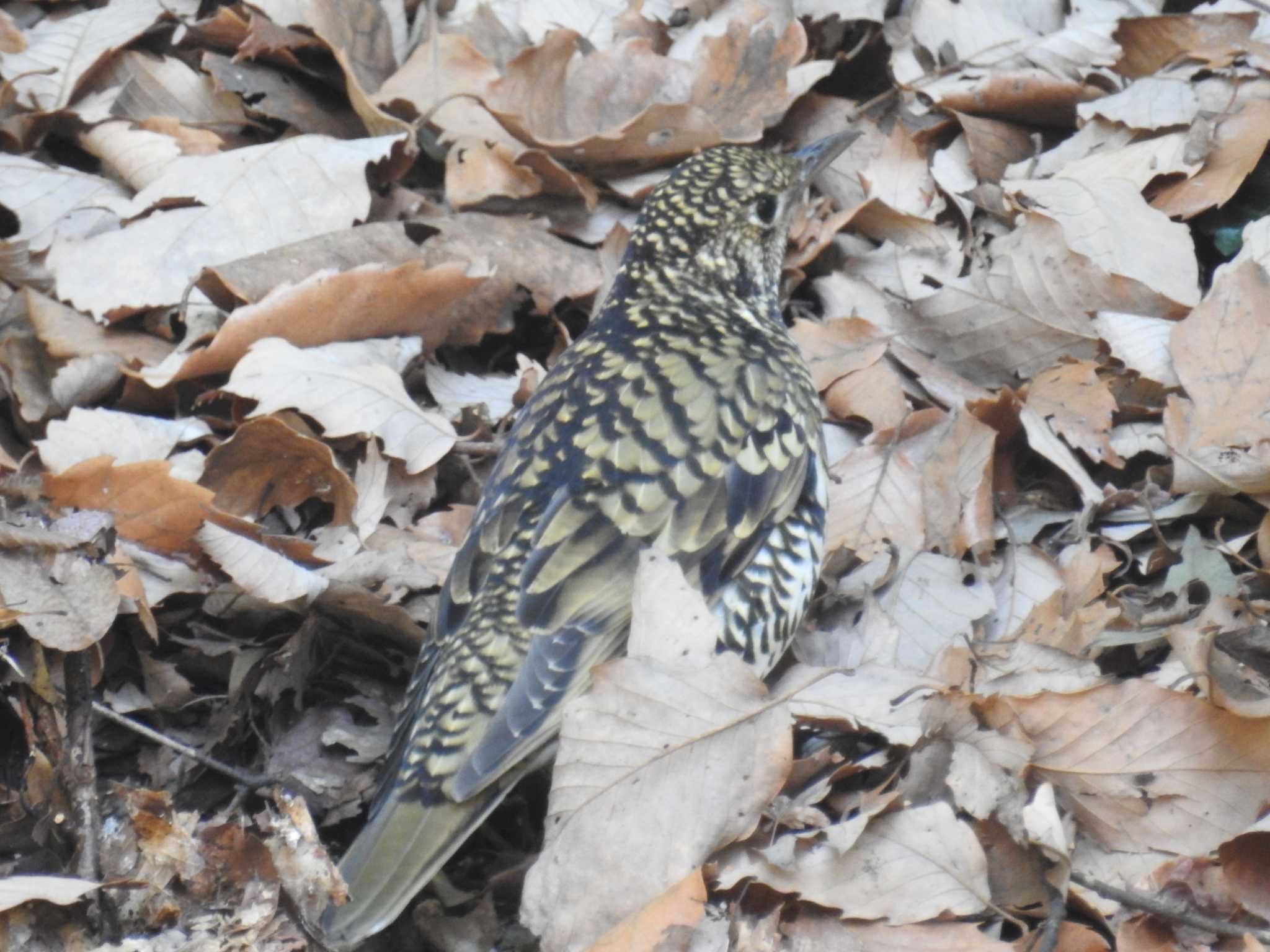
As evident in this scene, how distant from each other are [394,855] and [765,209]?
2261 millimetres

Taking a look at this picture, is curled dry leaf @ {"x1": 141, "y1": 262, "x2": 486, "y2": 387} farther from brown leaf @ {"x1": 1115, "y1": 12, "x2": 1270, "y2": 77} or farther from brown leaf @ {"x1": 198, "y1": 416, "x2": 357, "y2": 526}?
brown leaf @ {"x1": 1115, "y1": 12, "x2": 1270, "y2": 77}

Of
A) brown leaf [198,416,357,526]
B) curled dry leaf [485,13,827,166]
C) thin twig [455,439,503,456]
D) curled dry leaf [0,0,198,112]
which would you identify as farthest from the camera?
curled dry leaf [0,0,198,112]

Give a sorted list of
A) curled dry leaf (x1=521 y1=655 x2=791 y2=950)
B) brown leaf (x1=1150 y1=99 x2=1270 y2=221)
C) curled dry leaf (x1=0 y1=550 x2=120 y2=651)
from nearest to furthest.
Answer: curled dry leaf (x1=521 y1=655 x2=791 y2=950), curled dry leaf (x1=0 y1=550 x2=120 y2=651), brown leaf (x1=1150 y1=99 x2=1270 y2=221)

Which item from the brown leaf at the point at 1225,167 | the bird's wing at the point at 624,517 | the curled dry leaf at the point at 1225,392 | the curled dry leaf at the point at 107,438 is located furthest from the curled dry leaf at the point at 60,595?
the brown leaf at the point at 1225,167

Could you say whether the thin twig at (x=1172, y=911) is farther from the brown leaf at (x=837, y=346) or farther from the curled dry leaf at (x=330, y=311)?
the curled dry leaf at (x=330, y=311)

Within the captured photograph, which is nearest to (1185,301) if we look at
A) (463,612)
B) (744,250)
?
(744,250)

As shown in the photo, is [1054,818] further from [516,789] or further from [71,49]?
[71,49]

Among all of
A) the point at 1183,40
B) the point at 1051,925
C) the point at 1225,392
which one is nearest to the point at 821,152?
the point at 1225,392

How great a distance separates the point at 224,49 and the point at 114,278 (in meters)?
1.35

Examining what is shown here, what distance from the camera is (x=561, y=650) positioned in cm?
336

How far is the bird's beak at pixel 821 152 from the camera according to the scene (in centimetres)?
459

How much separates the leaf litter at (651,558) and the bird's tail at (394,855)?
78 millimetres

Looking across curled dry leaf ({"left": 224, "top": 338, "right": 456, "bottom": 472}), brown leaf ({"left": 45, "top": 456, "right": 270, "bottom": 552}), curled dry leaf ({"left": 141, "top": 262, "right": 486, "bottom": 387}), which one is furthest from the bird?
brown leaf ({"left": 45, "top": 456, "right": 270, "bottom": 552})

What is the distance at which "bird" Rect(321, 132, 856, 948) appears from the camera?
3.23 meters
